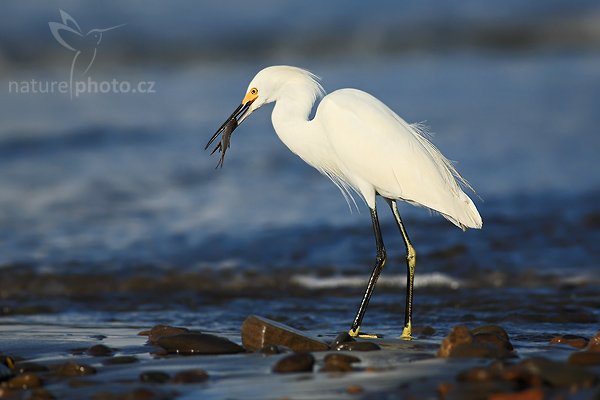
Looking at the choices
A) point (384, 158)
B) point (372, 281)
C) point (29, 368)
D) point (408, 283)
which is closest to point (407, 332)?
point (408, 283)

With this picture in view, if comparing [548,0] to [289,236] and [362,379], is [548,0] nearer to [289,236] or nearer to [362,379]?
[289,236]

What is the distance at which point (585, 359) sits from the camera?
15.7 ft

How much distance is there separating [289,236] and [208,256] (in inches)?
38.4

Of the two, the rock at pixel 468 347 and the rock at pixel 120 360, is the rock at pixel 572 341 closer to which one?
the rock at pixel 468 347

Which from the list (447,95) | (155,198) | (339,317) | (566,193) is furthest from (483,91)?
(339,317)

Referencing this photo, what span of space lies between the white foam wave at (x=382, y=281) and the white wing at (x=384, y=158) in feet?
7.58

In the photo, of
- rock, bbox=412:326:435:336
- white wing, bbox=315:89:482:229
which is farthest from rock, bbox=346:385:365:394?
white wing, bbox=315:89:482:229

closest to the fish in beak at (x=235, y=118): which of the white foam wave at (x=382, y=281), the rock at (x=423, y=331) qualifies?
the rock at (x=423, y=331)

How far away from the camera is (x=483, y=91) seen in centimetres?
1817

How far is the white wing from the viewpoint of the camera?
21.4 ft

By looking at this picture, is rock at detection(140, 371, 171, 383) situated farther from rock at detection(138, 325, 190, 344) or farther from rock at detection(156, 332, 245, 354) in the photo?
rock at detection(138, 325, 190, 344)

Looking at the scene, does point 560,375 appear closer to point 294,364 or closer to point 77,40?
point 294,364

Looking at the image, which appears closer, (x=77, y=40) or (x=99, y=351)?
(x=99, y=351)

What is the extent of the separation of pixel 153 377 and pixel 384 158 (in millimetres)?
2461
